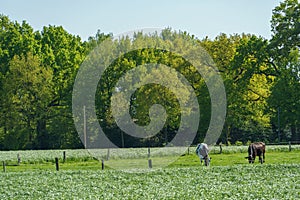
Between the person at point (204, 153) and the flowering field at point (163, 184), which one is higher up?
the person at point (204, 153)

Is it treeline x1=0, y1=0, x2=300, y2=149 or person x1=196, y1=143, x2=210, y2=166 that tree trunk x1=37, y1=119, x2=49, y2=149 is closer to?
treeline x1=0, y1=0, x2=300, y2=149

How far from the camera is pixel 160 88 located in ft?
175

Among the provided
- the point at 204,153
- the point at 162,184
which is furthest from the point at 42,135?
the point at 162,184

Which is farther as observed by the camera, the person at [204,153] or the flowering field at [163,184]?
the person at [204,153]

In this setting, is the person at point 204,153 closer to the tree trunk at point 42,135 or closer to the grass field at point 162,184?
the grass field at point 162,184

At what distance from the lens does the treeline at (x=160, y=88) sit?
54.0 meters

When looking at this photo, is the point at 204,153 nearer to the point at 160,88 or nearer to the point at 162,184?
the point at 162,184

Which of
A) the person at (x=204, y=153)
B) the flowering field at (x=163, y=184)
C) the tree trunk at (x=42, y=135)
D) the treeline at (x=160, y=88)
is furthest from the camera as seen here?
the tree trunk at (x=42, y=135)

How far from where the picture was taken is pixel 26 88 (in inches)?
2405

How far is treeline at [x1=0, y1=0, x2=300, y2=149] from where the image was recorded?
53969 mm

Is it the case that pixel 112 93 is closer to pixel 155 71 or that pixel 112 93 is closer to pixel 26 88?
pixel 155 71

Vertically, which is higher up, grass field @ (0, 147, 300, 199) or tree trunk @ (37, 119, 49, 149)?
tree trunk @ (37, 119, 49, 149)

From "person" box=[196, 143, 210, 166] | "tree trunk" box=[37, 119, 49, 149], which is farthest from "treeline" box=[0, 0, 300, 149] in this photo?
"person" box=[196, 143, 210, 166]

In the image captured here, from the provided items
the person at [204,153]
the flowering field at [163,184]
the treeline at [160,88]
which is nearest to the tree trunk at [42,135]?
the treeline at [160,88]
